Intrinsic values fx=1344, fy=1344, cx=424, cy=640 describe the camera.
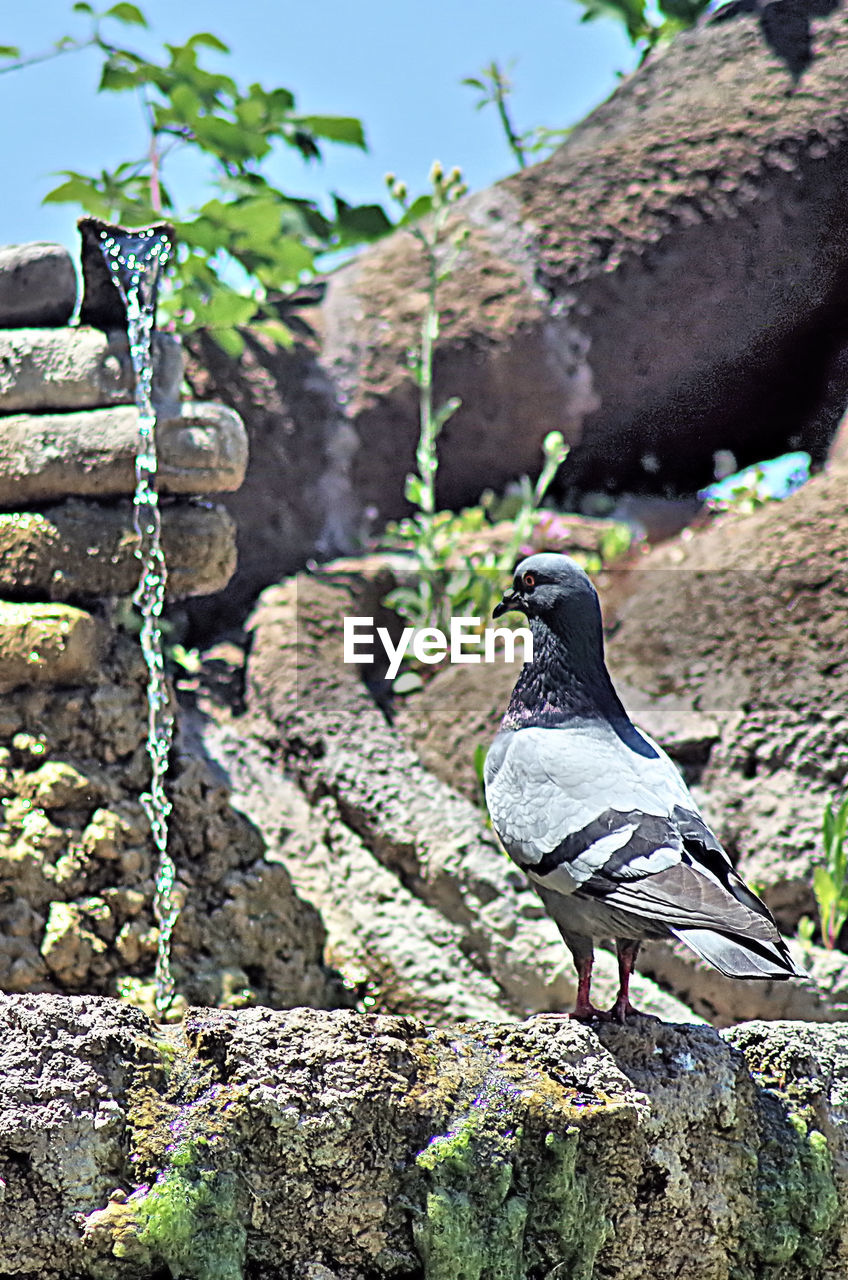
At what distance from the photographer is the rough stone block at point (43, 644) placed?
3.53 metres

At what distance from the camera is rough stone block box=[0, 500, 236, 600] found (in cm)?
364

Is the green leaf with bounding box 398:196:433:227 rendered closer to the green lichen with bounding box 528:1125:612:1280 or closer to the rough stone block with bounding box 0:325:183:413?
the rough stone block with bounding box 0:325:183:413

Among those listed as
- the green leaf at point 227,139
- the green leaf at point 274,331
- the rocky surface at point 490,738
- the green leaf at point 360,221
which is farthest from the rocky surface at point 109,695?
the green leaf at point 360,221

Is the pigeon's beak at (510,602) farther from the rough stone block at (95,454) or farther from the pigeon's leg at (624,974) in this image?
the rough stone block at (95,454)

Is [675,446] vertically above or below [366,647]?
above

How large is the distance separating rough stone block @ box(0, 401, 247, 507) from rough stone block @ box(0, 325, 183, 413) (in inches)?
1.6

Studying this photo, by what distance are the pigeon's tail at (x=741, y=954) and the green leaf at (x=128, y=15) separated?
472cm

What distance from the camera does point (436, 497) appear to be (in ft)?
19.2

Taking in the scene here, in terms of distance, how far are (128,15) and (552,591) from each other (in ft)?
12.9

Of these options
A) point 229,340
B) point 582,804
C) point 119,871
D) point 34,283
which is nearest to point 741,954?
point 582,804

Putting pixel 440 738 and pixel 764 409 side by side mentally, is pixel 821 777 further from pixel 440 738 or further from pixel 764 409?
pixel 764 409

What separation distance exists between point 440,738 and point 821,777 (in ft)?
4.12

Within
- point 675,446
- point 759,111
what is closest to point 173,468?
point 675,446

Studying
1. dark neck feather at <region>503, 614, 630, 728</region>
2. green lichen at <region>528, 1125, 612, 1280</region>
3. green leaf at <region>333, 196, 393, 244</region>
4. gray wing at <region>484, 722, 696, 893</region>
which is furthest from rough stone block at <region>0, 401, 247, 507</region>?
green leaf at <region>333, 196, 393, 244</region>
